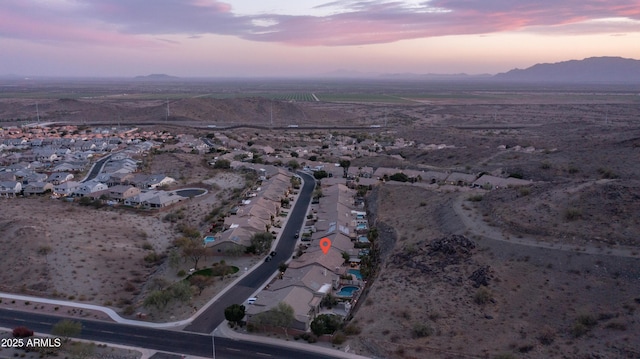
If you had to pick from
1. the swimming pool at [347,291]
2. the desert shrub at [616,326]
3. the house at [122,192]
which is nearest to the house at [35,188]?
the house at [122,192]

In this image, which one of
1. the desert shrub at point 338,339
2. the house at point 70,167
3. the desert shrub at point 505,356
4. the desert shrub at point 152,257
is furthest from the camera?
the house at point 70,167

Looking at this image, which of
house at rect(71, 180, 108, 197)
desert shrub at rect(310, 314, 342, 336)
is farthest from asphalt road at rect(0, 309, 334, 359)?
house at rect(71, 180, 108, 197)

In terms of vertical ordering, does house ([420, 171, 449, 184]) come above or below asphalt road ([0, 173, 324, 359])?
above

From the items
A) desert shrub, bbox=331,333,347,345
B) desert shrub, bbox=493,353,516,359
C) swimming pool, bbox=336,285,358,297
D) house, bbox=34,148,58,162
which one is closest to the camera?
desert shrub, bbox=493,353,516,359

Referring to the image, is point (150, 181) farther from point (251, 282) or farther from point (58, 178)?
point (251, 282)

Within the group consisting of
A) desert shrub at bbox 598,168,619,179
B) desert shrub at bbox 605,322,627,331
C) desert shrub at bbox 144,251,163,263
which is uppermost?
desert shrub at bbox 598,168,619,179

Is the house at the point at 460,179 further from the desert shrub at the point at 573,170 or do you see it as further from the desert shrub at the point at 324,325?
the desert shrub at the point at 324,325

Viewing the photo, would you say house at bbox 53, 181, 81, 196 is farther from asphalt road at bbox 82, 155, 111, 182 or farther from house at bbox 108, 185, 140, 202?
asphalt road at bbox 82, 155, 111, 182
